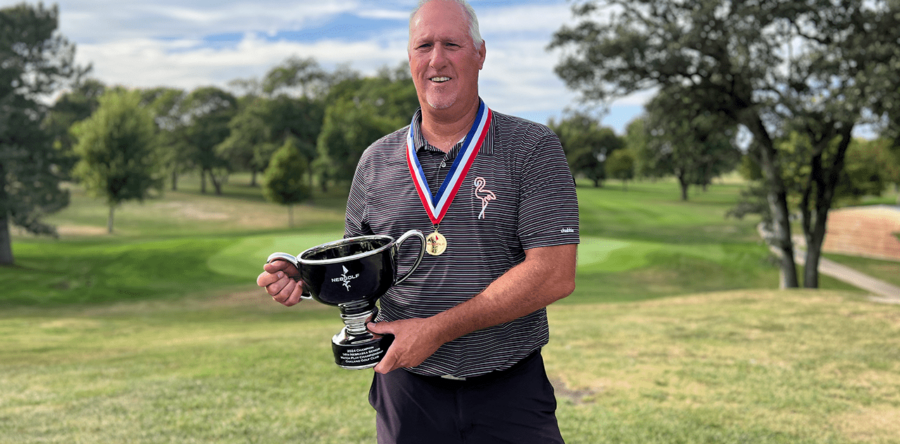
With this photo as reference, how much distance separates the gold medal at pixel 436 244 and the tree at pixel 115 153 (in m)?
41.5

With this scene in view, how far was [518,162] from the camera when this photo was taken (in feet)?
7.07

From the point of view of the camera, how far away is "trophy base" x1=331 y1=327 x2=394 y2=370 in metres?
1.97

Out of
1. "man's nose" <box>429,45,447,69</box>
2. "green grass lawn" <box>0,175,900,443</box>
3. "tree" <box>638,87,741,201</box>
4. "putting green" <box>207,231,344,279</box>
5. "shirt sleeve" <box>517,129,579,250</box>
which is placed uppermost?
"tree" <box>638,87,741,201</box>

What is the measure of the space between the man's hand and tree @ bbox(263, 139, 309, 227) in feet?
151

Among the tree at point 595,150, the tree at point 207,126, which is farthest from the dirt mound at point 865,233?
the tree at point 207,126

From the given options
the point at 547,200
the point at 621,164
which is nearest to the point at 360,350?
the point at 547,200

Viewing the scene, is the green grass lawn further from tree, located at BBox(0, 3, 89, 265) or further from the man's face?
tree, located at BBox(0, 3, 89, 265)

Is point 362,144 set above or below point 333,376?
above

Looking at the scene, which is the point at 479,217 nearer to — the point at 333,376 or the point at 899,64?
the point at 333,376

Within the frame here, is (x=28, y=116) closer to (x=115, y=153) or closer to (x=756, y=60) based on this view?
(x=115, y=153)

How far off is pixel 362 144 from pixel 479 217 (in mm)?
59616

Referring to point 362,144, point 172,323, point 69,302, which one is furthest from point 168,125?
point 172,323

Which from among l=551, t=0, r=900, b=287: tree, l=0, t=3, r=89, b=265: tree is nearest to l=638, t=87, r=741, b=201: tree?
l=551, t=0, r=900, b=287: tree

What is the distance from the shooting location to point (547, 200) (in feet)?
6.86
